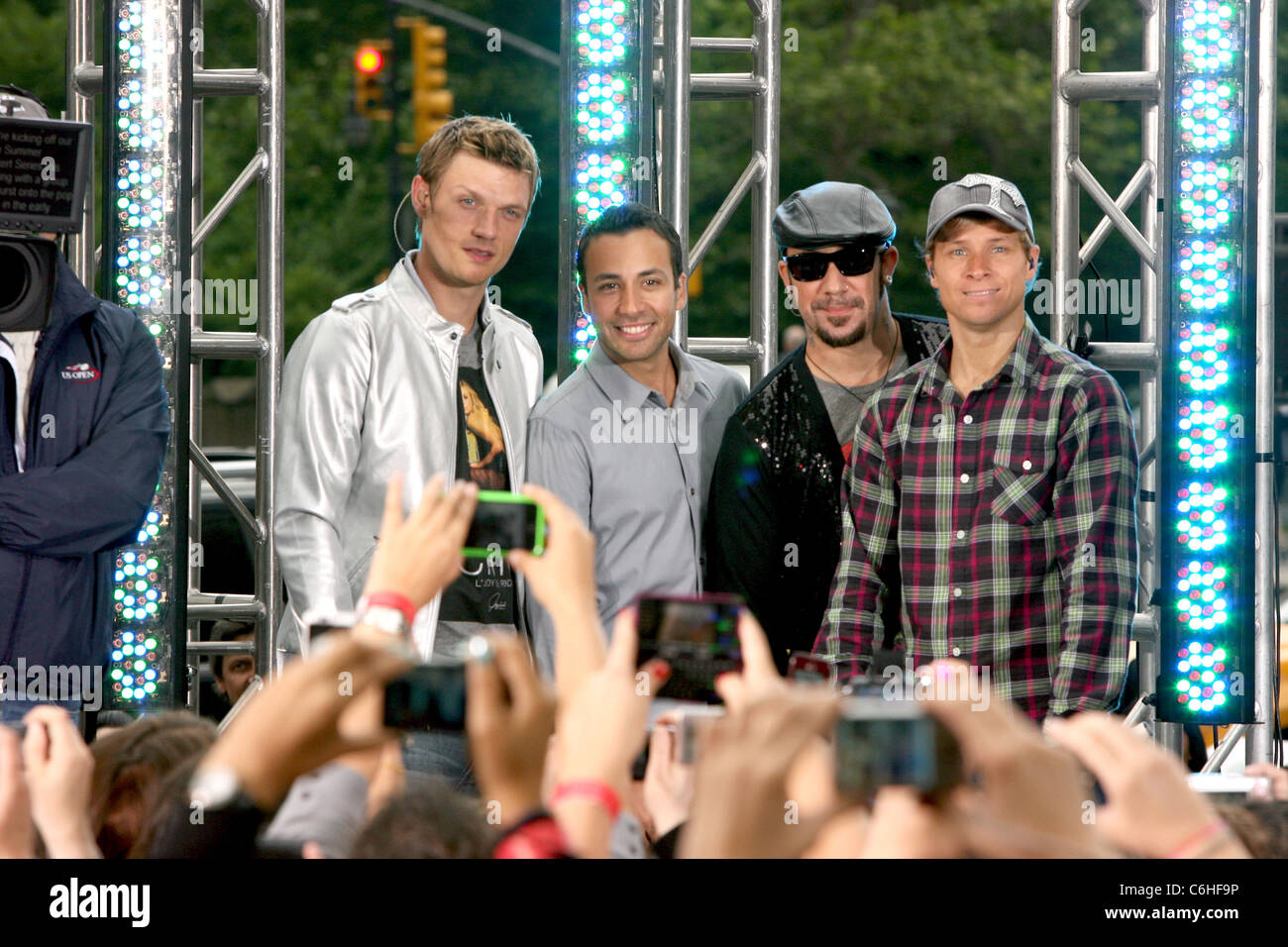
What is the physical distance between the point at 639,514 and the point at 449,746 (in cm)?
73

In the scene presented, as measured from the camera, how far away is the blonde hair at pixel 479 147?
13.7 ft

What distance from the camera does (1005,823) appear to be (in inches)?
62.2

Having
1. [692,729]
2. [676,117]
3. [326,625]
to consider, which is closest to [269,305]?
[676,117]

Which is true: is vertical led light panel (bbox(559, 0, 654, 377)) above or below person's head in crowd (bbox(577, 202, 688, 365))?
above

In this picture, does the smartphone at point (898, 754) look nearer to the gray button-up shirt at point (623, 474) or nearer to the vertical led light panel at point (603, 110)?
the gray button-up shirt at point (623, 474)

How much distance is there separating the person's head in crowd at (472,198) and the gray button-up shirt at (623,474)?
1.27 feet

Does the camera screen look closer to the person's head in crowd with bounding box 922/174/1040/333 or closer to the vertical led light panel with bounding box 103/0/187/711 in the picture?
the person's head in crowd with bounding box 922/174/1040/333

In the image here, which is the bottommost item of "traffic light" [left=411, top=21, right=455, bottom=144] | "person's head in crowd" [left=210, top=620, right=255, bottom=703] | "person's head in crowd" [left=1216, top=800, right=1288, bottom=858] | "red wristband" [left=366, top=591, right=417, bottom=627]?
"person's head in crowd" [left=210, top=620, right=255, bottom=703]

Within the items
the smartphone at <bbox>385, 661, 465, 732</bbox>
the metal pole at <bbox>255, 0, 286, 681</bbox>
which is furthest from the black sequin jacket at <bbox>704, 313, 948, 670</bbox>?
the metal pole at <bbox>255, 0, 286, 681</bbox>

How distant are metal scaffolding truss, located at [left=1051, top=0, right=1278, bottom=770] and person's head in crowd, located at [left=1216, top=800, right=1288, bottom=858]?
249 cm

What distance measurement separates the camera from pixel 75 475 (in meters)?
3.96

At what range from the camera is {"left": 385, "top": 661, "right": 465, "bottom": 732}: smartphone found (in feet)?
6.27
